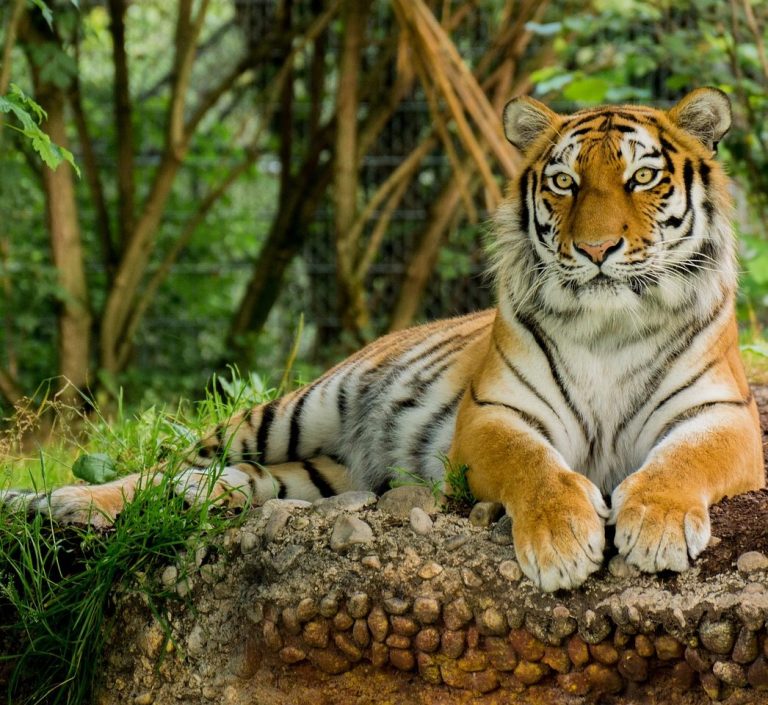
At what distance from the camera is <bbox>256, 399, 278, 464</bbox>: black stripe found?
3.73 metres

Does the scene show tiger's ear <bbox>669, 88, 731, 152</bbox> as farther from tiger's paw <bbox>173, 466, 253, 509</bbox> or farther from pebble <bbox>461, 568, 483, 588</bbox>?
tiger's paw <bbox>173, 466, 253, 509</bbox>

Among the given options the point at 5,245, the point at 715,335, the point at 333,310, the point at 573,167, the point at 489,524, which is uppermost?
the point at 573,167

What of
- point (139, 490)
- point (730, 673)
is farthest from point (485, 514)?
point (139, 490)

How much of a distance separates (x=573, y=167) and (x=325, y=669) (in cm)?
135

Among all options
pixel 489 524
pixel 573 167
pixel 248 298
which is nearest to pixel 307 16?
pixel 248 298

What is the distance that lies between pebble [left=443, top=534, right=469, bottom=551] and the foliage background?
14.2ft

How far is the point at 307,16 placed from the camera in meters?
7.64

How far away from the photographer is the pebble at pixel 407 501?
9.19ft

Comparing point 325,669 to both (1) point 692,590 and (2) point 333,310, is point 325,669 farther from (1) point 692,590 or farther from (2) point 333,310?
(2) point 333,310

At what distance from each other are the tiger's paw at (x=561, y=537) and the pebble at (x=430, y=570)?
0.67 ft

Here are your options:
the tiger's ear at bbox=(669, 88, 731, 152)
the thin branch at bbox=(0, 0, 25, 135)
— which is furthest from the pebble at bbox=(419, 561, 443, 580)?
the thin branch at bbox=(0, 0, 25, 135)

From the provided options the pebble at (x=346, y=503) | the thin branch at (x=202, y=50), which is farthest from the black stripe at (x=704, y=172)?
the thin branch at (x=202, y=50)

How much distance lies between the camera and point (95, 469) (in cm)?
342

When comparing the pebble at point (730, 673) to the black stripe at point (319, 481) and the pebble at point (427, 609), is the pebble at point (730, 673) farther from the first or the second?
the black stripe at point (319, 481)
